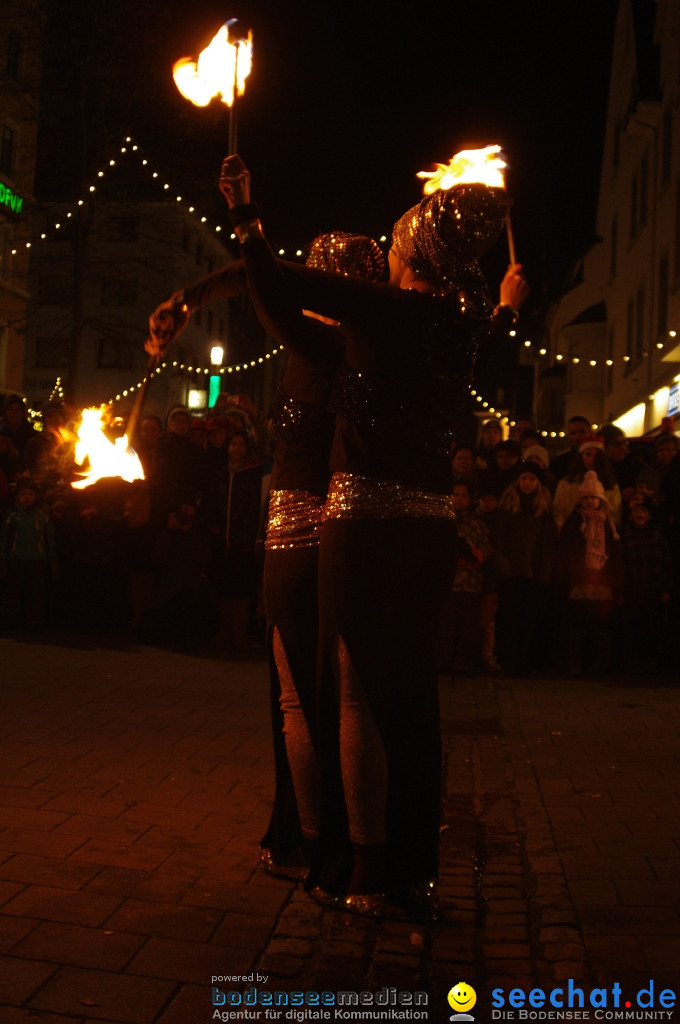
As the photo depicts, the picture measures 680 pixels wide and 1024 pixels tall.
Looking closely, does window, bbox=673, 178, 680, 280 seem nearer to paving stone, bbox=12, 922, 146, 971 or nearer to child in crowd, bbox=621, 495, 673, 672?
child in crowd, bbox=621, 495, 673, 672

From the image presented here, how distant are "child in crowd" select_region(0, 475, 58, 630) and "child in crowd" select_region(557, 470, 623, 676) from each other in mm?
5211

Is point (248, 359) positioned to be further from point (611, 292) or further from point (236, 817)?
point (236, 817)

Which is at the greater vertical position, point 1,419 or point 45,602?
point 1,419

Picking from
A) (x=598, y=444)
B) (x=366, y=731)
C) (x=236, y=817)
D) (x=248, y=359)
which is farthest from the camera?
(x=248, y=359)

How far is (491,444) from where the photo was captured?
1379cm

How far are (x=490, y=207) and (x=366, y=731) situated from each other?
1.90 m

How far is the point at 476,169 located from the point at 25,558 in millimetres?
8621

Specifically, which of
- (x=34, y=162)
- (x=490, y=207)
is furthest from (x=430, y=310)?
(x=34, y=162)

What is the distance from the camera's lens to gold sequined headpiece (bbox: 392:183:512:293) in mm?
4078

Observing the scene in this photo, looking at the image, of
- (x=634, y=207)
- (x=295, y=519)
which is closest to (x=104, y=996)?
(x=295, y=519)

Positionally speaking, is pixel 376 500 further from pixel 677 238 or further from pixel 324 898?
pixel 677 238

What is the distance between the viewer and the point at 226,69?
13.7 feet

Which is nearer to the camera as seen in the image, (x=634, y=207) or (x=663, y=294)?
(x=663, y=294)

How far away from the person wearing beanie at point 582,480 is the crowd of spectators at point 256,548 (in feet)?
0.05
